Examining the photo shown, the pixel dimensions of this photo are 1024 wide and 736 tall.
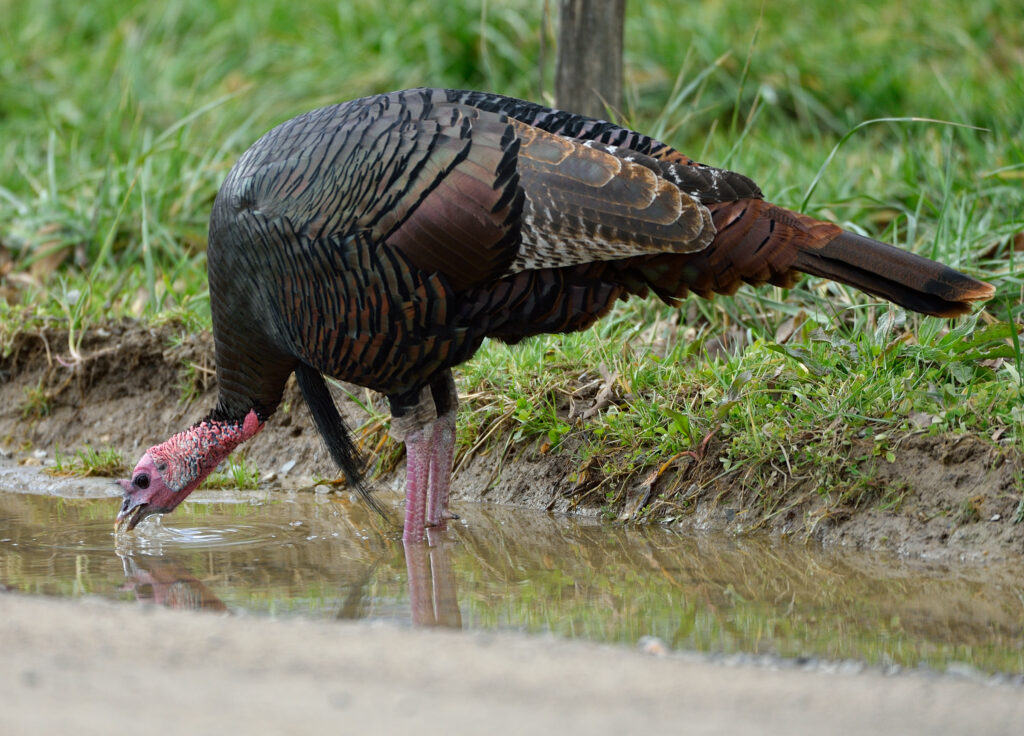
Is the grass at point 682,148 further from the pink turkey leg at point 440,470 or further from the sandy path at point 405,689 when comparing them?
the sandy path at point 405,689

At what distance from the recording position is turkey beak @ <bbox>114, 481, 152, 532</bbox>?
4.36 meters

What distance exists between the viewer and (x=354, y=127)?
3959mm

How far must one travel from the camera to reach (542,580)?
143 inches

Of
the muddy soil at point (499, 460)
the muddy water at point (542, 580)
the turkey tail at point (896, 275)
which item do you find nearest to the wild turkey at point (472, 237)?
the turkey tail at point (896, 275)

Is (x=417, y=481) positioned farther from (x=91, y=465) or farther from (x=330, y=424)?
(x=91, y=465)

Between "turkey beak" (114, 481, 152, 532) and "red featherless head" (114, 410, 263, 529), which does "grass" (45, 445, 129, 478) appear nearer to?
"red featherless head" (114, 410, 263, 529)

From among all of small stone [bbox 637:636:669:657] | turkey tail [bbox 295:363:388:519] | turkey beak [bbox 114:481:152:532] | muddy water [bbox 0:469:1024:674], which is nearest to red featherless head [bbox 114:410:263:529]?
turkey beak [bbox 114:481:152:532]

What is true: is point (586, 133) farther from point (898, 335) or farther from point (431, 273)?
point (898, 335)

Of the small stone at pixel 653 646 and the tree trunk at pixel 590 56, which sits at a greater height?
the tree trunk at pixel 590 56

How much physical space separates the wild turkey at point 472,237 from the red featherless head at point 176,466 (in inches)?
A: 24.1

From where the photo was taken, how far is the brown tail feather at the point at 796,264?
3719 millimetres

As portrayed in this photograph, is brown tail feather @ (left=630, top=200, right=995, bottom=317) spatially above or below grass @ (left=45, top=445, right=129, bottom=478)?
above

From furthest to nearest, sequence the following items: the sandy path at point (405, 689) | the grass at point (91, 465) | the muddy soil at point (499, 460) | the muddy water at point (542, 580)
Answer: the grass at point (91, 465) < the muddy soil at point (499, 460) < the muddy water at point (542, 580) < the sandy path at point (405, 689)

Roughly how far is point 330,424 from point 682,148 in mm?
3333
